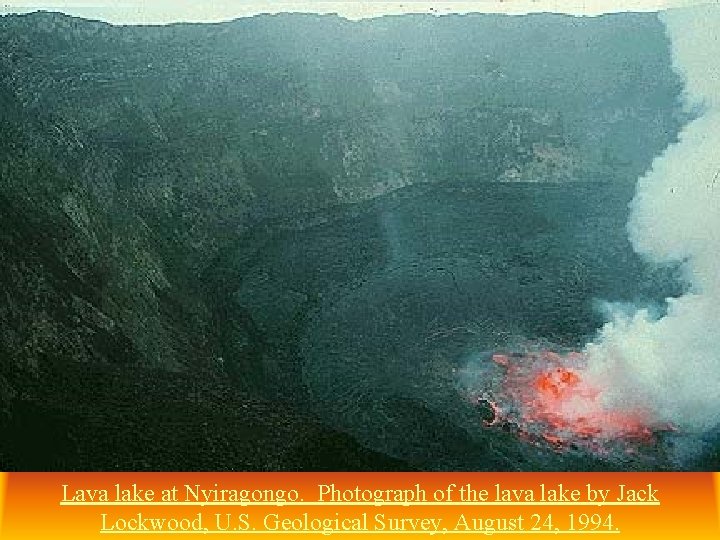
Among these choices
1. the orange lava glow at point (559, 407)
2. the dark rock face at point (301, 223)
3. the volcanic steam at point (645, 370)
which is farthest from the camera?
the volcanic steam at point (645, 370)

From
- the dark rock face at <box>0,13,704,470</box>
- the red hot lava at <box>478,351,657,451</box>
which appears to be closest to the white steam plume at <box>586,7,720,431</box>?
the red hot lava at <box>478,351,657,451</box>

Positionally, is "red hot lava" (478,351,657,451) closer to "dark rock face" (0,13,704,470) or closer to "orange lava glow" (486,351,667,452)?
"orange lava glow" (486,351,667,452)

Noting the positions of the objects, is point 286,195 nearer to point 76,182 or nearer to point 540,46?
point 76,182

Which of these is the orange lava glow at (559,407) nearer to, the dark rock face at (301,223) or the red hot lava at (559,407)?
the red hot lava at (559,407)

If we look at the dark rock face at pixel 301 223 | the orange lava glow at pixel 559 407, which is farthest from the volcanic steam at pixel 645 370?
the dark rock face at pixel 301 223

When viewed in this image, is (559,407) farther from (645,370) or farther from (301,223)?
(301,223)

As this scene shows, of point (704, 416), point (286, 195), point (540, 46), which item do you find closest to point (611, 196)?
point (540, 46)
